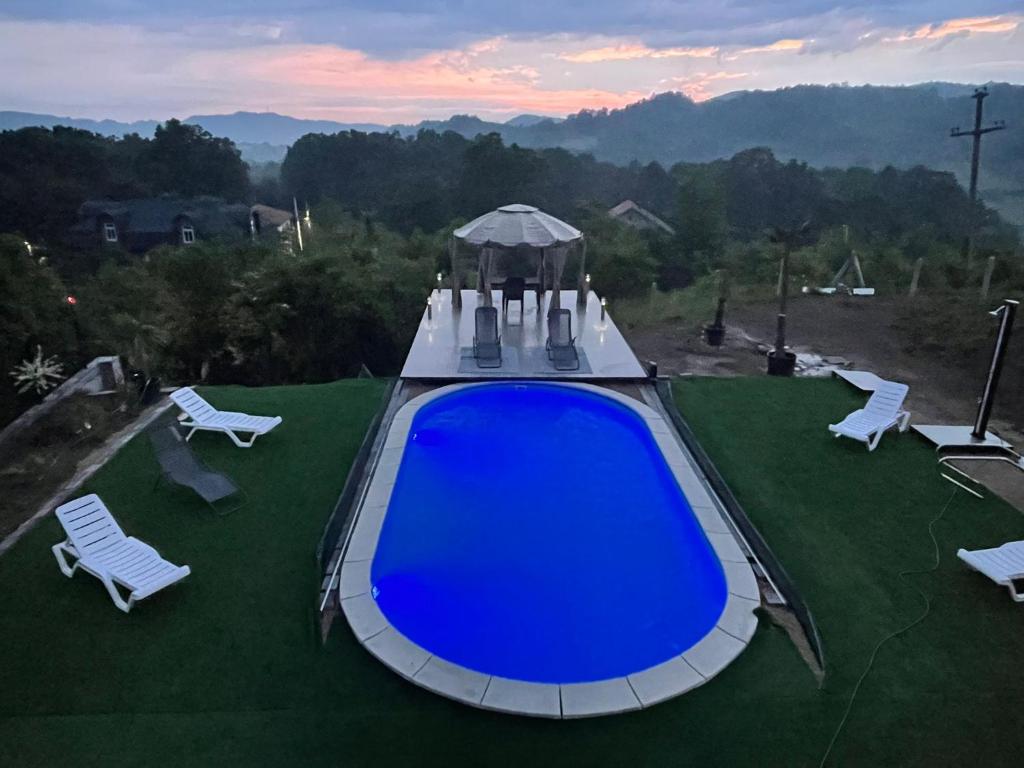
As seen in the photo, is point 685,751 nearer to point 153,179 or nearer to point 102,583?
point 102,583

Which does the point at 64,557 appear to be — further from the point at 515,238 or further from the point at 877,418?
the point at 877,418

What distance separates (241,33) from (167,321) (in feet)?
31.0

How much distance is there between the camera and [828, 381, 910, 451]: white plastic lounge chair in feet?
26.5

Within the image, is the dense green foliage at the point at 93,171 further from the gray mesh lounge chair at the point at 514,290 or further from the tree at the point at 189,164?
the gray mesh lounge chair at the point at 514,290

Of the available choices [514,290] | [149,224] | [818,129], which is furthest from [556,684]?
[818,129]

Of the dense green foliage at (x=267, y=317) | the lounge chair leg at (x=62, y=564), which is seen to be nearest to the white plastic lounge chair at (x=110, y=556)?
the lounge chair leg at (x=62, y=564)

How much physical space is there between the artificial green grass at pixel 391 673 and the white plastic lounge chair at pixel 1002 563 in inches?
6.7

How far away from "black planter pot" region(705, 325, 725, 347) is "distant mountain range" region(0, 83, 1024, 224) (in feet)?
193

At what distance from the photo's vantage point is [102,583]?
18.4 ft

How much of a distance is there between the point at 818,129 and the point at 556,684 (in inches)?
3956

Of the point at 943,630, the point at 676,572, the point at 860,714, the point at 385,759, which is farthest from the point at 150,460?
the point at 943,630

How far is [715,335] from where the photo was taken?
1277 cm

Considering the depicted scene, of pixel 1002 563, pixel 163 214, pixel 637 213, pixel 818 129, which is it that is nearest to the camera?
pixel 1002 563

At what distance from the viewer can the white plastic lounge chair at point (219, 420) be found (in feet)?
27.1
